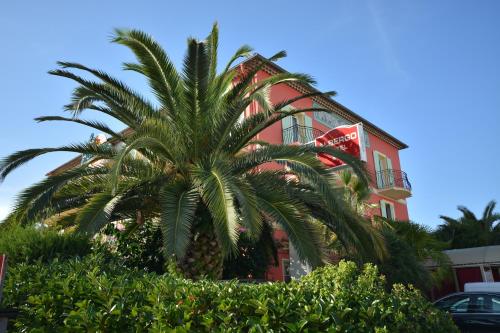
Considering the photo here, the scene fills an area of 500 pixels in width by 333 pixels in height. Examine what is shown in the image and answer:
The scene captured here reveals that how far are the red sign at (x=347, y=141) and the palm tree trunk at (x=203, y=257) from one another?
5486mm

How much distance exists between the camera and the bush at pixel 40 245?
6195mm

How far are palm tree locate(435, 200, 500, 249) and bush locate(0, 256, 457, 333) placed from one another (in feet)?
103

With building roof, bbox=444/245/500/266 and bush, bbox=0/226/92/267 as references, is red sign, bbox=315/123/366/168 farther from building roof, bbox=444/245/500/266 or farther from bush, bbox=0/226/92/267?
building roof, bbox=444/245/500/266

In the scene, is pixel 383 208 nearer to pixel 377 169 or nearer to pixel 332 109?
pixel 377 169

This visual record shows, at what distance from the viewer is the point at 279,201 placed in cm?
841

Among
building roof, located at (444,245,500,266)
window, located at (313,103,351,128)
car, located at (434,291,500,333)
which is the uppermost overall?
window, located at (313,103,351,128)

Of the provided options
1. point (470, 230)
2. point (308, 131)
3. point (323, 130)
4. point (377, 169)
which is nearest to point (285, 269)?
point (308, 131)

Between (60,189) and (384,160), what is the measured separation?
72.1 feet

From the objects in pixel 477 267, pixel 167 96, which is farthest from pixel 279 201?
pixel 477 267

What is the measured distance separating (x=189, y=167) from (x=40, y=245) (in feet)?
11.2

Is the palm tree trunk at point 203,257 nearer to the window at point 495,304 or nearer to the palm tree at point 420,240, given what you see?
the window at point 495,304

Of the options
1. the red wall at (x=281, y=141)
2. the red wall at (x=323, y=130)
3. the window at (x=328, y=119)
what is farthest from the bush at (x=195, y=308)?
the window at (x=328, y=119)

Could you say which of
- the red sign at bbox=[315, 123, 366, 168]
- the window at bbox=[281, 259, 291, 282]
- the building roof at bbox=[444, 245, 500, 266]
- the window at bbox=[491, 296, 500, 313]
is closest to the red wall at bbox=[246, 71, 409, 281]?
the window at bbox=[281, 259, 291, 282]

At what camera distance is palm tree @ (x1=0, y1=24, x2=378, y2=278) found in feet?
26.6
